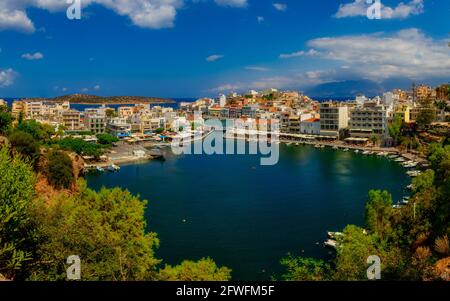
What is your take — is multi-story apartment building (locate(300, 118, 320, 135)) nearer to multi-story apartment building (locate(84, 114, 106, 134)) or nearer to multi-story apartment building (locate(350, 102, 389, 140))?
multi-story apartment building (locate(350, 102, 389, 140))

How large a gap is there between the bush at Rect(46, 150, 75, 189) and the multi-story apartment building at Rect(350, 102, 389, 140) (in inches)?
590

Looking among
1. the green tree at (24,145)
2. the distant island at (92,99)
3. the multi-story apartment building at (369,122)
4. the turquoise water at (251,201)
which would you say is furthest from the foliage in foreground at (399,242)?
the distant island at (92,99)

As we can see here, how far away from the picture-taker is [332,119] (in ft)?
74.0

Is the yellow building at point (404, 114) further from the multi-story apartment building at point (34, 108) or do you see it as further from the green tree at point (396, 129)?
the multi-story apartment building at point (34, 108)

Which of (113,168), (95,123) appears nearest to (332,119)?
(95,123)

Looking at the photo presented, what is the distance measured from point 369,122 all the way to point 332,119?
2.07m

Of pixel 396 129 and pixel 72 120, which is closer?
pixel 396 129

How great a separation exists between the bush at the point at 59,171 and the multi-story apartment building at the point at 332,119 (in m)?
15.9

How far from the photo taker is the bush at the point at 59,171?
841 cm

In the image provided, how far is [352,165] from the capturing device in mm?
15516

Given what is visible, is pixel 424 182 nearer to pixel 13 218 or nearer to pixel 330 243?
pixel 330 243
